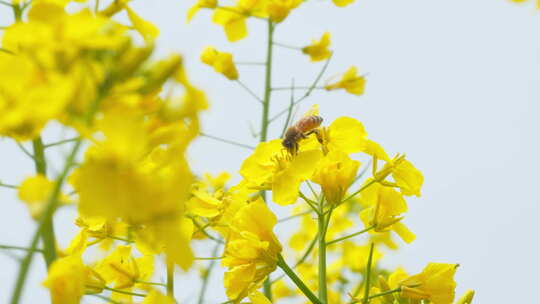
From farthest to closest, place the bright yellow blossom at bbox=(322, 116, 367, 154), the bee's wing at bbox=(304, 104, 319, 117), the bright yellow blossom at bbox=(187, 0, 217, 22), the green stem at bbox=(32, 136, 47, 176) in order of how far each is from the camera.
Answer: the bright yellow blossom at bbox=(187, 0, 217, 22)
the bee's wing at bbox=(304, 104, 319, 117)
the bright yellow blossom at bbox=(322, 116, 367, 154)
the green stem at bbox=(32, 136, 47, 176)

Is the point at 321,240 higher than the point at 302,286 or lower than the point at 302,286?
higher

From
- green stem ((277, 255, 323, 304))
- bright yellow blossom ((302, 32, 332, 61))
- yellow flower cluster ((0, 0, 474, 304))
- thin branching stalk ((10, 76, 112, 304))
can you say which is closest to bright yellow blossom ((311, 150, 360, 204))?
yellow flower cluster ((0, 0, 474, 304))

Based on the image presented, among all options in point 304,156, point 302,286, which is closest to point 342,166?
point 304,156

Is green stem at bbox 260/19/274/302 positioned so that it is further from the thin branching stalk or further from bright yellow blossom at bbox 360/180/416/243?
the thin branching stalk

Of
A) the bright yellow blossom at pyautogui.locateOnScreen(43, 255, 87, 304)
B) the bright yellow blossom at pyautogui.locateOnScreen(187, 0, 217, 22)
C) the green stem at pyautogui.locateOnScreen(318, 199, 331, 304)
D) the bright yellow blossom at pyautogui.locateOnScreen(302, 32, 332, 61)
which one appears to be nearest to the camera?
the bright yellow blossom at pyautogui.locateOnScreen(43, 255, 87, 304)

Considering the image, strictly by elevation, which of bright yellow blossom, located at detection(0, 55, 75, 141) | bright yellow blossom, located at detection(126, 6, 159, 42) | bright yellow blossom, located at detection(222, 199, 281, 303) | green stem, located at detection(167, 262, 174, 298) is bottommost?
green stem, located at detection(167, 262, 174, 298)

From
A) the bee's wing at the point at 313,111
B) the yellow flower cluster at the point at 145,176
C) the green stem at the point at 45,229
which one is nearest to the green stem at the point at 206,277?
the yellow flower cluster at the point at 145,176

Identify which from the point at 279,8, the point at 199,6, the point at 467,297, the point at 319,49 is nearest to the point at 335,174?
the point at 467,297

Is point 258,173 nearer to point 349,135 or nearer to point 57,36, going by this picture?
point 349,135
